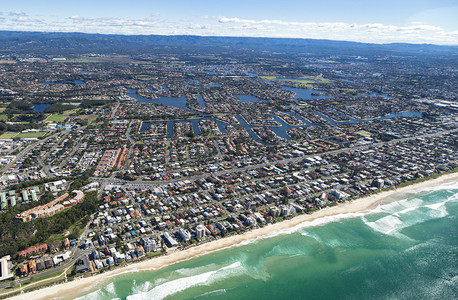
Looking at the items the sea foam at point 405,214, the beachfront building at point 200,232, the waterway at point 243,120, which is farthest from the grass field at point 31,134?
the sea foam at point 405,214

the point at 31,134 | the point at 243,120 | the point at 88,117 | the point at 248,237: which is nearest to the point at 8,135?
the point at 31,134

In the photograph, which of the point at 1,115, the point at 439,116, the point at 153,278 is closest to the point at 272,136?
the point at 153,278

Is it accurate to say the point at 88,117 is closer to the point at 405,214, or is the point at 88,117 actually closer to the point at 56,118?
the point at 56,118

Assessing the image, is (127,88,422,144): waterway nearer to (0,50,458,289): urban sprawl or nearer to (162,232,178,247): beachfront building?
(0,50,458,289): urban sprawl

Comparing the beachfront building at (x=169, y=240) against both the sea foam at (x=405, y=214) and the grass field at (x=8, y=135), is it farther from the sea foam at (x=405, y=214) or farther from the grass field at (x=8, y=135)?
the grass field at (x=8, y=135)

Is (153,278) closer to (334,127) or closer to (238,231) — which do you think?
(238,231)

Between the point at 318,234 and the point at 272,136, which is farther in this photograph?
the point at 272,136
